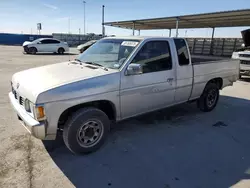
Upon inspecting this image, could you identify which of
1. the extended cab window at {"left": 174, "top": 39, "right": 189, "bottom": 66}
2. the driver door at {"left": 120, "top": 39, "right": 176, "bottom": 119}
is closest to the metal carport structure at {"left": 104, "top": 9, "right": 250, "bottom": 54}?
the extended cab window at {"left": 174, "top": 39, "right": 189, "bottom": 66}

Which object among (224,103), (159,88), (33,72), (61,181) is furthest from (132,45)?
(224,103)

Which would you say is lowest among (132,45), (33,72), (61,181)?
(61,181)

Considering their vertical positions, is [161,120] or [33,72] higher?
[33,72]

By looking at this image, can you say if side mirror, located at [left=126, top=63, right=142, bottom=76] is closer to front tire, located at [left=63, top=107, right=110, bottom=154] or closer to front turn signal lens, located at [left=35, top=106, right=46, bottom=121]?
front tire, located at [left=63, top=107, right=110, bottom=154]

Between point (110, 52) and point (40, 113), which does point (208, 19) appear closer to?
point (110, 52)

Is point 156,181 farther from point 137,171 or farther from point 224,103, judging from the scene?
point 224,103

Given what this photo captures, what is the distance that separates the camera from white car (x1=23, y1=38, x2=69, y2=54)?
21188 mm

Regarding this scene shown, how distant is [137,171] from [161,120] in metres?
2.07

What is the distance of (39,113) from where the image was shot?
2.75 m

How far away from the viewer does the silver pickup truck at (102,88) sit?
2873 mm

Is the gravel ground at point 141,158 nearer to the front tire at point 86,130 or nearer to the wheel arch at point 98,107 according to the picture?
the front tire at point 86,130

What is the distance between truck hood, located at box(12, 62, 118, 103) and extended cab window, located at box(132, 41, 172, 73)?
635 mm

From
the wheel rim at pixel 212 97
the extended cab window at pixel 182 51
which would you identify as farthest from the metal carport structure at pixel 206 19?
the extended cab window at pixel 182 51

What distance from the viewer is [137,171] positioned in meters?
2.94
